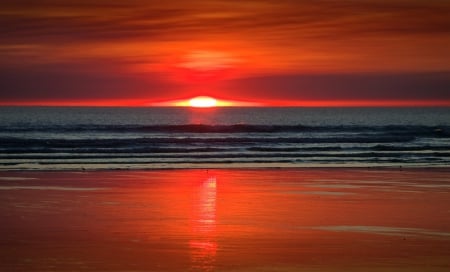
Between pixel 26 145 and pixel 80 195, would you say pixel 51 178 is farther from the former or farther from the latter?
pixel 26 145

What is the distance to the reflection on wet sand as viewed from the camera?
1065 centimetres

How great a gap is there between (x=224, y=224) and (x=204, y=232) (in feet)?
2.84

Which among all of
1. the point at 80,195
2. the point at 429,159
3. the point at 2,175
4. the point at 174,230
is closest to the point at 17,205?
the point at 80,195

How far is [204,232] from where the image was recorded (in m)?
12.8

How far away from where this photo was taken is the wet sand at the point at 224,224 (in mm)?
10695

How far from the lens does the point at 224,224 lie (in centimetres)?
1362

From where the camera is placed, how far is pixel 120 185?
20.1m

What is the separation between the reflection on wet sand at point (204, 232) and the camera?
34.9 ft

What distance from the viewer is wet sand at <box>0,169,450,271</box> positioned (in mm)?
10695

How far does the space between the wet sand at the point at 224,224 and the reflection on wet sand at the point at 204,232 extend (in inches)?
0.6

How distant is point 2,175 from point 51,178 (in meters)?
1.87

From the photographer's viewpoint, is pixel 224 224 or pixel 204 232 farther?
pixel 224 224

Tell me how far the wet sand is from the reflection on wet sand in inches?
0.6

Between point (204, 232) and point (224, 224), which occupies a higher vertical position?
point (224, 224)
